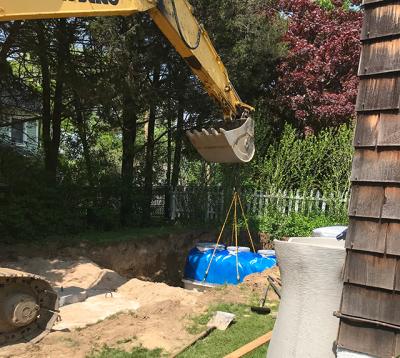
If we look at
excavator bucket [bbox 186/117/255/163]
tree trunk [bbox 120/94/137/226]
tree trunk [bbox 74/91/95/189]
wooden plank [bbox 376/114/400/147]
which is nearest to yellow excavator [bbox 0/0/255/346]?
excavator bucket [bbox 186/117/255/163]

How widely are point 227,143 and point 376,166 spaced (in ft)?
14.7

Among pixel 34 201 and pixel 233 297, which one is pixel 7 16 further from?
pixel 34 201

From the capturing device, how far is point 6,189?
9977 mm

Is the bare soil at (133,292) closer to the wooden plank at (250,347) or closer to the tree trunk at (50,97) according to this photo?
the wooden plank at (250,347)

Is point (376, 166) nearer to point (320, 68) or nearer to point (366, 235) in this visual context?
point (366, 235)

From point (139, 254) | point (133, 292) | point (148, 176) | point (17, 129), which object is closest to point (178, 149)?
point (148, 176)

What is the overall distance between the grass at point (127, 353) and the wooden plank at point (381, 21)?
11.9ft

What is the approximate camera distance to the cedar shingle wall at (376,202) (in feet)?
11.1

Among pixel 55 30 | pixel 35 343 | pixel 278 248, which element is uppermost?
pixel 55 30

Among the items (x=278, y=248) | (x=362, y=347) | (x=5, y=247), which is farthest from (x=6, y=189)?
(x=362, y=347)

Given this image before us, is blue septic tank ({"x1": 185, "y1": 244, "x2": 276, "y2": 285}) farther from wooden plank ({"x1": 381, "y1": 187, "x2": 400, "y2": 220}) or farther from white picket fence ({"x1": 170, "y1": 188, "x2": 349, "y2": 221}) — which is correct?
wooden plank ({"x1": 381, "y1": 187, "x2": 400, "y2": 220})

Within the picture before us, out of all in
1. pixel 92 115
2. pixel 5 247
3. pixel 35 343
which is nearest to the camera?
pixel 35 343

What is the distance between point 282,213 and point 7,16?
872cm

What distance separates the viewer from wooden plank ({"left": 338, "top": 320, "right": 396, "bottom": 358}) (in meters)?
3.36
